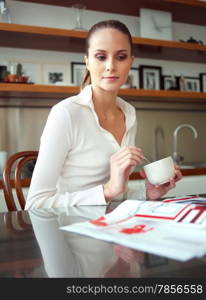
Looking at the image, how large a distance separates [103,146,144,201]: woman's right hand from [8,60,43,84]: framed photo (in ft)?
6.56

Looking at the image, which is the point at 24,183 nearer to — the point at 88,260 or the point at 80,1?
the point at 80,1

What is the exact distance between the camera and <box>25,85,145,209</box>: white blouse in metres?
1.16

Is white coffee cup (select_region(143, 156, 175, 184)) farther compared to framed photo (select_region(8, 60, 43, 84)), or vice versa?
framed photo (select_region(8, 60, 43, 84))

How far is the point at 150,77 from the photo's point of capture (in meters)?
3.34

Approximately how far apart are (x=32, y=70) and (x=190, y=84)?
151 cm

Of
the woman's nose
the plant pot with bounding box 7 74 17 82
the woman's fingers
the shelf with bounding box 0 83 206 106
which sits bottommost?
the woman's fingers

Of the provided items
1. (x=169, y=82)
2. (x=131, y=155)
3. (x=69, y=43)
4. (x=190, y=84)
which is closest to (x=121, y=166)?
(x=131, y=155)

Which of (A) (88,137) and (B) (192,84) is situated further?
(B) (192,84)

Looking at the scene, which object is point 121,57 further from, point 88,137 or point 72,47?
point 72,47

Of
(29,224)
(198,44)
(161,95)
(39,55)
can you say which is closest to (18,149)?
(39,55)

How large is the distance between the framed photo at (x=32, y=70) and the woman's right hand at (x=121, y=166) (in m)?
2.00

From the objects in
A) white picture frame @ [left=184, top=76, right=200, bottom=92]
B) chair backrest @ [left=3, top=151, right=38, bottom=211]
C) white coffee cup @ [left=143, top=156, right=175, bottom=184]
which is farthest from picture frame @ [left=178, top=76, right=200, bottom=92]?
white coffee cup @ [left=143, top=156, right=175, bottom=184]

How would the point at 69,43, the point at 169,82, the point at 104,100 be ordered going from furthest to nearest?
the point at 169,82 → the point at 69,43 → the point at 104,100

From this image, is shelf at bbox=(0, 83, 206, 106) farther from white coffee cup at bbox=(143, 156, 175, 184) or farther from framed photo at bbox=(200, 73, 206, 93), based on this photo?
white coffee cup at bbox=(143, 156, 175, 184)
